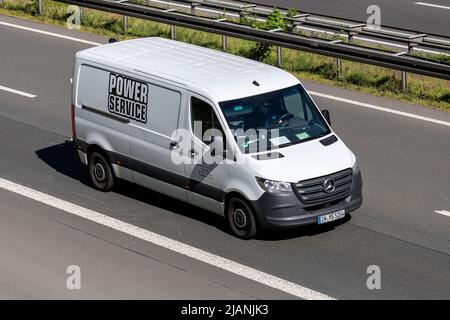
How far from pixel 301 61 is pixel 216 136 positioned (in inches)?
332

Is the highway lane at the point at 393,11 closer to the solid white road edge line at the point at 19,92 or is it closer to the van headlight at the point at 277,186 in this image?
the solid white road edge line at the point at 19,92

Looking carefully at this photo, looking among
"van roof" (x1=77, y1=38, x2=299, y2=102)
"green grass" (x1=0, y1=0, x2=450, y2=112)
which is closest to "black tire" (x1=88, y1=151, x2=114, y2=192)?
"van roof" (x1=77, y1=38, x2=299, y2=102)

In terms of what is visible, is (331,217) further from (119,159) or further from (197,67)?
(119,159)

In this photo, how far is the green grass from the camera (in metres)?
20.2

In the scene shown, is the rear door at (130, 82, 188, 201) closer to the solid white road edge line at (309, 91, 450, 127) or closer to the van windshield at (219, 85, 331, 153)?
the van windshield at (219, 85, 331, 153)

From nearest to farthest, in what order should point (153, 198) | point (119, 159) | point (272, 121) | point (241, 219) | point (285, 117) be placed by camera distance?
point (241, 219)
point (272, 121)
point (285, 117)
point (119, 159)
point (153, 198)

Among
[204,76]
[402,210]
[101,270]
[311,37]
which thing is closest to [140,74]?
[204,76]

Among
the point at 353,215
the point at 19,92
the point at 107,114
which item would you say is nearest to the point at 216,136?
the point at 107,114

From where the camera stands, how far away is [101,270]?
42.9ft

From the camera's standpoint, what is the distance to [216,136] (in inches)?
551

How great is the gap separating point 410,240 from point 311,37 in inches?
338

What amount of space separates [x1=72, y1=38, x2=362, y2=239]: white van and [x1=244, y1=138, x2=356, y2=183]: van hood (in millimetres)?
15

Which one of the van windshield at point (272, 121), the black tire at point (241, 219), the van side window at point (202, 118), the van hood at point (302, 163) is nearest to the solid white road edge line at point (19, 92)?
the van side window at point (202, 118)
